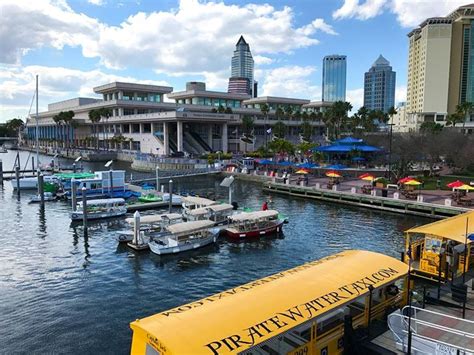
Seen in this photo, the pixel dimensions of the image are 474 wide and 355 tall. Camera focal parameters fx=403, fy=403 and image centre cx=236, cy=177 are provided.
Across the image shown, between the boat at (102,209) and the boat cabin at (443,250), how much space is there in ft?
111

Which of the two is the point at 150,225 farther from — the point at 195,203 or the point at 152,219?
the point at 195,203

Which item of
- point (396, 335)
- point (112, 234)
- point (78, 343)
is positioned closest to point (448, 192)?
point (112, 234)

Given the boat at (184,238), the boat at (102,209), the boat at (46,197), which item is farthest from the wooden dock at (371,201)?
the boat at (46,197)

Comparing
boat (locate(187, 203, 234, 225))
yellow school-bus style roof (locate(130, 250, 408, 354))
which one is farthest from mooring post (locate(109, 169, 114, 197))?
yellow school-bus style roof (locate(130, 250, 408, 354))

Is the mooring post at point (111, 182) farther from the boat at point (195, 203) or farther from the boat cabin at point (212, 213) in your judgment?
the boat cabin at point (212, 213)

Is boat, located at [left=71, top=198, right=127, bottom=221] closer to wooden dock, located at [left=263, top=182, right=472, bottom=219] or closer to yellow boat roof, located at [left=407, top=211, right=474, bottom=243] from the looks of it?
wooden dock, located at [left=263, top=182, right=472, bottom=219]

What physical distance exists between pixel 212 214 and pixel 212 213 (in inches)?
8.8

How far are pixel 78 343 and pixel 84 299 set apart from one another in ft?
18.1

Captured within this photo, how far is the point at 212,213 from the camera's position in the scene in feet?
140

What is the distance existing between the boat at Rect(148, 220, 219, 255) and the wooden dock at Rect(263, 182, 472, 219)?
2567 centimetres

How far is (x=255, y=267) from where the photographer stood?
31719 mm

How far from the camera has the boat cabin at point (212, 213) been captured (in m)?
41.7

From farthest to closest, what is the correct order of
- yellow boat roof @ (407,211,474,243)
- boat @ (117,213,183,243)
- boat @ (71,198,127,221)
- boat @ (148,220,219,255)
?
boat @ (71,198,127,221) < boat @ (117,213,183,243) < boat @ (148,220,219,255) < yellow boat roof @ (407,211,474,243)

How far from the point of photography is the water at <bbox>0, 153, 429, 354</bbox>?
21688 mm
